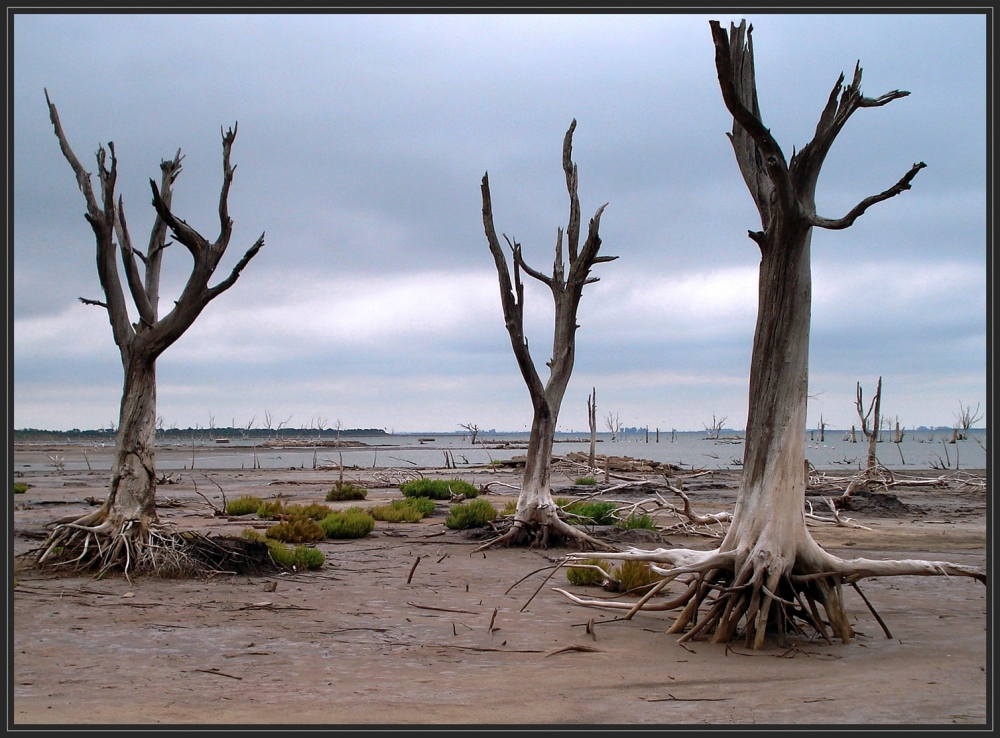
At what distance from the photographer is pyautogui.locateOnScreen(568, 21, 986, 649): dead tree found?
674cm

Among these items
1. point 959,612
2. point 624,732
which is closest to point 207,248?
point 624,732

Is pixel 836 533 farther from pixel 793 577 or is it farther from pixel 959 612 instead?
pixel 793 577

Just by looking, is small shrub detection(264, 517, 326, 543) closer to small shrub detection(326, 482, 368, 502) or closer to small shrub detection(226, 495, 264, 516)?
small shrub detection(226, 495, 264, 516)

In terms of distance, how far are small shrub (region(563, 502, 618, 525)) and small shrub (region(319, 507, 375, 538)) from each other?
3.94m

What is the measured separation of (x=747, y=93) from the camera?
7531 millimetres

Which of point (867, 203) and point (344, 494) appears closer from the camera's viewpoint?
point (867, 203)

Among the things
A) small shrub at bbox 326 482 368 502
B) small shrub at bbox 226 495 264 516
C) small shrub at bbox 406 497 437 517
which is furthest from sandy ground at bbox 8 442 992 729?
small shrub at bbox 326 482 368 502

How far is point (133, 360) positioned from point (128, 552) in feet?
8.38

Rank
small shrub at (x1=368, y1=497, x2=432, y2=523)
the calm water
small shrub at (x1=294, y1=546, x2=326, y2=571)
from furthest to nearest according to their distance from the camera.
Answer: the calm water, small shrub at (x1=368, y1=497, x2=432, y2=523), small shrub at (x1=294, y1=546, x2=326, y2=571)

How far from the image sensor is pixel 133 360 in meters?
10.3

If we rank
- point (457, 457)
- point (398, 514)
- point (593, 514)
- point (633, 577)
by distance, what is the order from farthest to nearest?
point (457, 457), point (398, 514), point (593, 514), point (633, 577)

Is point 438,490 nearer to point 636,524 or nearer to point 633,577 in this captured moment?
point 636,524

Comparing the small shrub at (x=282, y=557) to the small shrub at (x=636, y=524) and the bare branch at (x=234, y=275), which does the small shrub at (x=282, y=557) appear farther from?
the small shrub at (x=636, y=524)

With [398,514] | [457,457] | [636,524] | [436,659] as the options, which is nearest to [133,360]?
[436,659]
